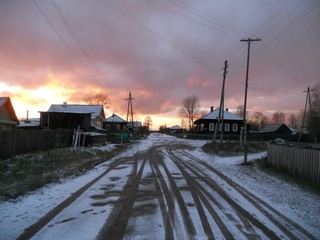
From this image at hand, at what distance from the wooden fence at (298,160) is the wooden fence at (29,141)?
17.3 m

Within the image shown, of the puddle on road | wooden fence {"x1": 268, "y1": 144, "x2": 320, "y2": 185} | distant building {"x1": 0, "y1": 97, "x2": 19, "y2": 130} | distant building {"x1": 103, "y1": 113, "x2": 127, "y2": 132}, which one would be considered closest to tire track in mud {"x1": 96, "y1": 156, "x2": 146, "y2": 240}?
the puddle on road

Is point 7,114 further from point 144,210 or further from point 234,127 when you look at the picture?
point 234,127

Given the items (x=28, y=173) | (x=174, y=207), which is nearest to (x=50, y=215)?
(x=174, y=207)

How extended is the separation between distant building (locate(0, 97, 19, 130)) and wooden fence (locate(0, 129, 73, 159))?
8.19 metres

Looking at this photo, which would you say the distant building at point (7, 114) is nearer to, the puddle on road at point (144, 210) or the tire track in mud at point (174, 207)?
the tire track in mud at point (174, 207)

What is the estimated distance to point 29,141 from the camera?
77.7ft

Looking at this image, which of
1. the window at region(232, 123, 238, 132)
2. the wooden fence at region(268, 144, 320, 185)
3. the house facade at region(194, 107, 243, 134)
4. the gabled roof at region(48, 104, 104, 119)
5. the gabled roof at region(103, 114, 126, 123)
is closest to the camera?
the wooden fence at region(268, 144, 320, 185)

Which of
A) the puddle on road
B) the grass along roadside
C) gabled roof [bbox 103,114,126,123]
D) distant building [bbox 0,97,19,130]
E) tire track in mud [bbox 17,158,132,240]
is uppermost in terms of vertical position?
gabled roof [bbox 103,114,126,123]

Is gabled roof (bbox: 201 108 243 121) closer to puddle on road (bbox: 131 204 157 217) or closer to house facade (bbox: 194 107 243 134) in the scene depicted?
house facade (bbox: 194 107 243 134)

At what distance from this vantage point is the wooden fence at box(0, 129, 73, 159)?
784 inches

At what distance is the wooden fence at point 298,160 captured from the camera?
13193 millimetres

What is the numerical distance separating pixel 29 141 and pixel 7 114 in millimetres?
14712

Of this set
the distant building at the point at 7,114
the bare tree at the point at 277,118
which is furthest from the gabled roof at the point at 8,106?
the bare tree at the point at 277,118

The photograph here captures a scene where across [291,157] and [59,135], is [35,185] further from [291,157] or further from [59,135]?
[59,135]
